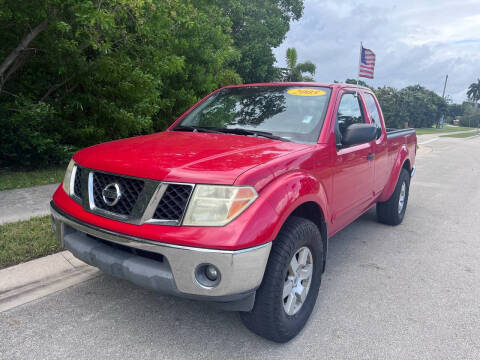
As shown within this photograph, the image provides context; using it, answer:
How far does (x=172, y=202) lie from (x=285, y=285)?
3.05 ft

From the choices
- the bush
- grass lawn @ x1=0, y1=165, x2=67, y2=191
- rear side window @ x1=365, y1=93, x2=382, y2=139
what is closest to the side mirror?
rear side window @ x1=365, y1=93, x2=382, y2=139

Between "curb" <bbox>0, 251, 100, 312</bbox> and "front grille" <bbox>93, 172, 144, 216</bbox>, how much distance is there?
1.16m

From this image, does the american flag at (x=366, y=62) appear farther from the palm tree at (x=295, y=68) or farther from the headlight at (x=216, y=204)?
the headlight at (x=216, y=204)

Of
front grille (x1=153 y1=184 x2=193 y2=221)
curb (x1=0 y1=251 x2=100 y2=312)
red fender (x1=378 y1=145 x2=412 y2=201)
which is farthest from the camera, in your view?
red fender (x1=378 y1=145 x2=412 y2=201)

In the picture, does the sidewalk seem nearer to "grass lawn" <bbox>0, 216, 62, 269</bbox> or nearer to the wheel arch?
"grass lawn" <bbox>0, 216, 62, 269</bbox>

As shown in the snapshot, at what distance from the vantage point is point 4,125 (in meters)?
6.90

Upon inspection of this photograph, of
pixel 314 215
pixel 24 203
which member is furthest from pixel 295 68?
pixel 314 215

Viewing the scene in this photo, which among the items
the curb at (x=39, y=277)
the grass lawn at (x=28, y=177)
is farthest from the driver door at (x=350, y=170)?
the grass lawn at (x=28, y=177)

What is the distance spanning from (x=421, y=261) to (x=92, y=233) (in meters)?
3.42

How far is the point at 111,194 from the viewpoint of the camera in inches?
96.5

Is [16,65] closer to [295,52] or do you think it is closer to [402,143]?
[402,143]

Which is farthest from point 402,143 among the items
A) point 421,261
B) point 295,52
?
point 295,52

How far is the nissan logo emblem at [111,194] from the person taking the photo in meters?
2.41

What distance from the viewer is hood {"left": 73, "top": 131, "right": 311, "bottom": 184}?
2.29 meters
